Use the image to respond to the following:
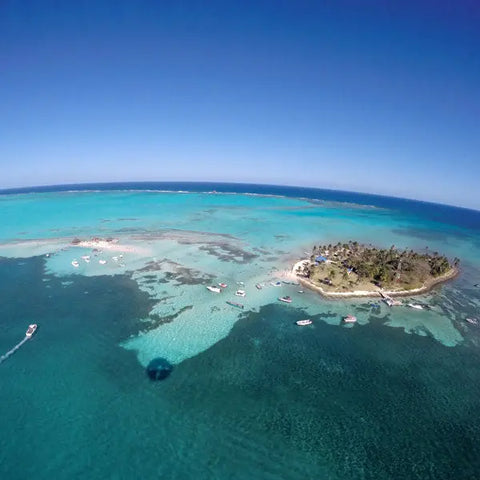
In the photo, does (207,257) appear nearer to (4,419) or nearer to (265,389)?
(265,389)

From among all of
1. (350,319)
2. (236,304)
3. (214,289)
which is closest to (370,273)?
(350,319)

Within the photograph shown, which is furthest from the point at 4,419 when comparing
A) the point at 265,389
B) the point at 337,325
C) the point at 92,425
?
the point at 337,325

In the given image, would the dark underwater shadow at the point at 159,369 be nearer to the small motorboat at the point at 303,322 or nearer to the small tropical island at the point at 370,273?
the small motorboat at the point at 303,322

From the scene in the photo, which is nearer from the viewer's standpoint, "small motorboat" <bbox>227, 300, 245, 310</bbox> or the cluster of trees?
Result: "small motorboat" <bbox>227, 300, 245, 310</bbox>

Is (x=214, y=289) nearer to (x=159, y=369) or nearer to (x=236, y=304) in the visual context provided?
(x=236, y=304)

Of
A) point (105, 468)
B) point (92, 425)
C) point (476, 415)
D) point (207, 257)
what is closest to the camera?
point (105, 468)

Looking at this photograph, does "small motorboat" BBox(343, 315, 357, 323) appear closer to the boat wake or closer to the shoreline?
the shoreline

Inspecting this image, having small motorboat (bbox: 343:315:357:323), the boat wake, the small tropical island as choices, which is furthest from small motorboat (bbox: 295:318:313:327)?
the boat wake
